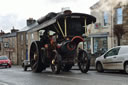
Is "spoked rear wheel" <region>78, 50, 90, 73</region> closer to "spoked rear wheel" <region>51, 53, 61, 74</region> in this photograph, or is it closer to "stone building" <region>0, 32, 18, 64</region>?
"spoked rear wheel" <region>51, 53, 61, 74</region>

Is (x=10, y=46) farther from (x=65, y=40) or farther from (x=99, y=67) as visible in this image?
(x=65, y=40)

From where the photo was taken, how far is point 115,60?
1351cm

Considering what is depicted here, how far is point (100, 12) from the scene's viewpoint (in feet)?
90.3

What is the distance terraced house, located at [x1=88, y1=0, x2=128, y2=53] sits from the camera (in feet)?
81.6

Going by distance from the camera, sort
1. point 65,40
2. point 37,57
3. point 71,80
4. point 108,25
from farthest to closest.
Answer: point 108,25
point 37,57
point 65,40
point 71,80

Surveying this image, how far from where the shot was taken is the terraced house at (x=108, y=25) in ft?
81.6

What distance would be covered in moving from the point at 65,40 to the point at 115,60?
283 cm

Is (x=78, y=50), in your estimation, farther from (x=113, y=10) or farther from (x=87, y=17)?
(x=113, y=10)

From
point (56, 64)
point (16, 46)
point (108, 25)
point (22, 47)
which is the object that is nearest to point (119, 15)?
point (108, 25)

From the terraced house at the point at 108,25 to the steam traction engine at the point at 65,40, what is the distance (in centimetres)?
1077

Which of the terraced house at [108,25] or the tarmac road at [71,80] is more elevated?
the terraced house at [108,25]

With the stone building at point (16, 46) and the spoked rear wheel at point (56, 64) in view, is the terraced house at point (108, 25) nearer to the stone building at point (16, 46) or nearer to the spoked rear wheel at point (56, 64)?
the spoked rear wheel at point (56, 64)

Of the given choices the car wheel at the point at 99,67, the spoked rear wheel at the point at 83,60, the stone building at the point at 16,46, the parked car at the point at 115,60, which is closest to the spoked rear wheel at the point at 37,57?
the spoked rear wheel at the point at 83,60

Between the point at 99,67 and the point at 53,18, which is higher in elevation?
the point at 53,18
